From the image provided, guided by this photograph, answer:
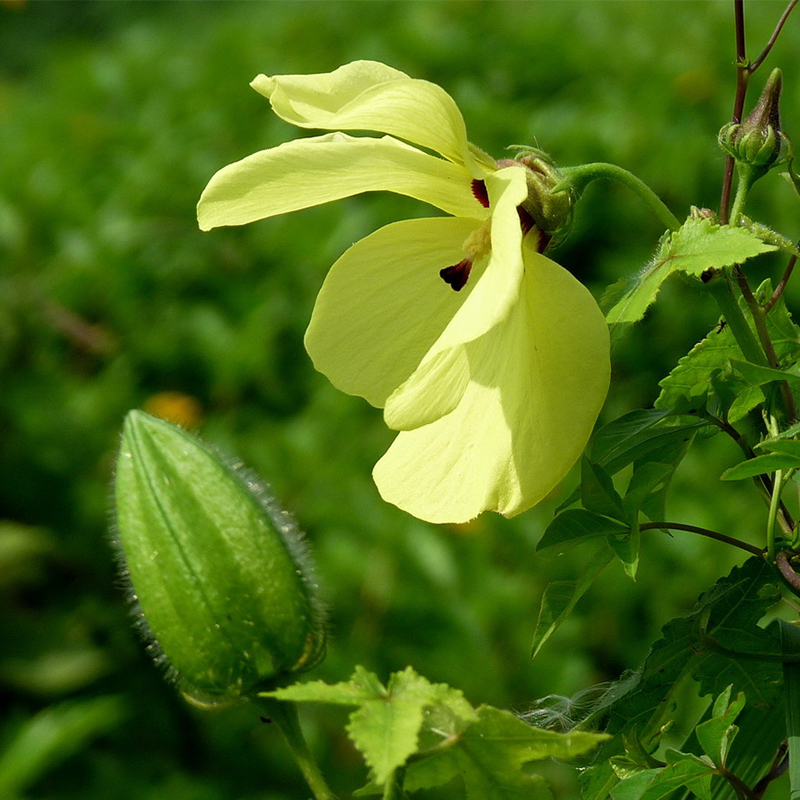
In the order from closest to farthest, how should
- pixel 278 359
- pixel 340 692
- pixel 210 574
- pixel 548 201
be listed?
pixel 340 692 → pixel 548 201 → pixel 210 574 → pixel 278 359

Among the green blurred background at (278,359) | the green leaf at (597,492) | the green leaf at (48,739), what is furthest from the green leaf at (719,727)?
the green leaf at (48,739)

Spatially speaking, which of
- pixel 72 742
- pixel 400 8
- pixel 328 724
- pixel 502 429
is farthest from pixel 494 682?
pixel 400 8

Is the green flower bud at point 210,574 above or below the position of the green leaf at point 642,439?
below

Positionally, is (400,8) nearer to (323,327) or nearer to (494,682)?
(494,682)

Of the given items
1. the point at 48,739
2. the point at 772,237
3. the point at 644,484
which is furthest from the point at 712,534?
the point at 48,739

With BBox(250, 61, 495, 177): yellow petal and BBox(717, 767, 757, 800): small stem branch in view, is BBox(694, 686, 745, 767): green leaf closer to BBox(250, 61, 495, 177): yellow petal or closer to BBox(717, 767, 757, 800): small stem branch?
BBox(717, 767, 757, 800): small stem branch

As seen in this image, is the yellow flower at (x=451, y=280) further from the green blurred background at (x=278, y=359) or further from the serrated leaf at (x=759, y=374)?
the green blurred background at (x=278, y=359)

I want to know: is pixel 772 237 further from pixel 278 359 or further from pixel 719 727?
pixel 278 359
